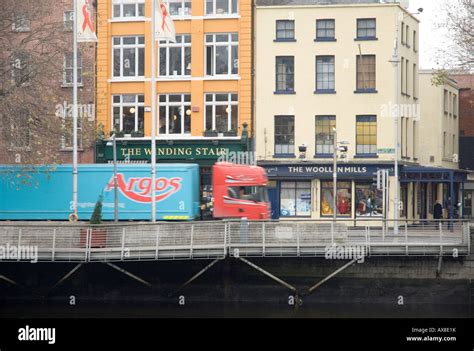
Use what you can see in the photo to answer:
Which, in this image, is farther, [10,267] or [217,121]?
[217,121]

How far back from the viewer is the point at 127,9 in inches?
3034

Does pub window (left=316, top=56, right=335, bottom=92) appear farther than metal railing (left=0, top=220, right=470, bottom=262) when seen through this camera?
Yes

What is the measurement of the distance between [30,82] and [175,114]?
17.0 metres

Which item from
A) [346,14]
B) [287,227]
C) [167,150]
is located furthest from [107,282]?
[346,14]

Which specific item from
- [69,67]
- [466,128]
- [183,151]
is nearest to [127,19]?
[69,67]

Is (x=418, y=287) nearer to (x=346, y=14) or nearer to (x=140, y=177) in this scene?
(x=140, y=177)

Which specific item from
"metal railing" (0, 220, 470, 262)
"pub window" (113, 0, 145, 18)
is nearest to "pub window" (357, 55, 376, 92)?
"pub window" (113, 0, 145, 18)

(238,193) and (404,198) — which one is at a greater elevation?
(238,193)

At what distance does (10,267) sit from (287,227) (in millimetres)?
11929

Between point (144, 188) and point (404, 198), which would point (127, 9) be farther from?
point (404, 198)

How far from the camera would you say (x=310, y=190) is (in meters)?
75.5

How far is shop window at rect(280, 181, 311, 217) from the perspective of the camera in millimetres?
75500

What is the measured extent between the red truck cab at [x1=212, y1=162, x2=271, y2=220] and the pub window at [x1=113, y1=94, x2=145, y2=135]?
14.5m

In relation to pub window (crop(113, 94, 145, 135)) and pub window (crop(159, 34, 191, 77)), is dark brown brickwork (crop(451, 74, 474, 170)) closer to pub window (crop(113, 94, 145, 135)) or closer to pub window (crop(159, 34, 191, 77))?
pub window (crop(159, 34, 191, 77))
